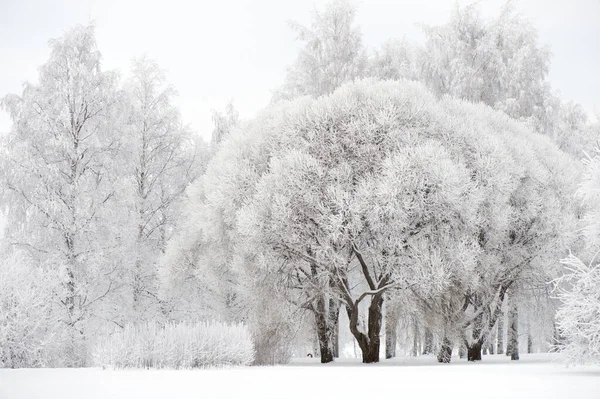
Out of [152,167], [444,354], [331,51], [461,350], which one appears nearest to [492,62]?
[331,51]

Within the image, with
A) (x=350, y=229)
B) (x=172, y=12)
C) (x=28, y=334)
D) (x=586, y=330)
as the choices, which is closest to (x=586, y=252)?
(x=350, y=229)

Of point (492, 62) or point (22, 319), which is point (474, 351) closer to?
point (492, 62)

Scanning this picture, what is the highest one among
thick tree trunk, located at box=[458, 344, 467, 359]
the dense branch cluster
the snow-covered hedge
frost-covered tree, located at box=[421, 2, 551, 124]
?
frost-covered tree, located at box=[421, 2, 551, 124]

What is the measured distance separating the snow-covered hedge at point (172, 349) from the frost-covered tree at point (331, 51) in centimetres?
2010

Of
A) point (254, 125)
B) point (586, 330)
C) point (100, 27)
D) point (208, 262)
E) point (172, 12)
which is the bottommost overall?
point (586, 330)

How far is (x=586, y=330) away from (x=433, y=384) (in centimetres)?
406

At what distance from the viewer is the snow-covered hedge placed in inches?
567

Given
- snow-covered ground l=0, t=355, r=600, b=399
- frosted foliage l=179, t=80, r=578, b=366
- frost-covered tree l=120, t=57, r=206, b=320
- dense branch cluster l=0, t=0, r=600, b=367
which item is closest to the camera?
snow-covered ground l=0, t=355, r=600, b=399

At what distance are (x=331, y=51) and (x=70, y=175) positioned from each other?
15.7m

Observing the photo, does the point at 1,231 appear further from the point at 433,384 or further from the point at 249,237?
the point at 433,384

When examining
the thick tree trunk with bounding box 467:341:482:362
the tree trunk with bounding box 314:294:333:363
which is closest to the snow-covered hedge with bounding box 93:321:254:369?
the tree trunk with bounding box 314:294:333:363

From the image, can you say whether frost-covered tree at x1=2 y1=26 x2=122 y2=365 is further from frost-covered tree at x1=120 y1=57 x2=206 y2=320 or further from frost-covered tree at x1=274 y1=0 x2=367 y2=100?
frost-covered tree at x1=274 y1=0 x2=367 y2=100

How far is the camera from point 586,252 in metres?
24.0

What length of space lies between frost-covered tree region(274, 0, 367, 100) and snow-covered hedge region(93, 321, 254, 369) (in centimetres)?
→ 2010
